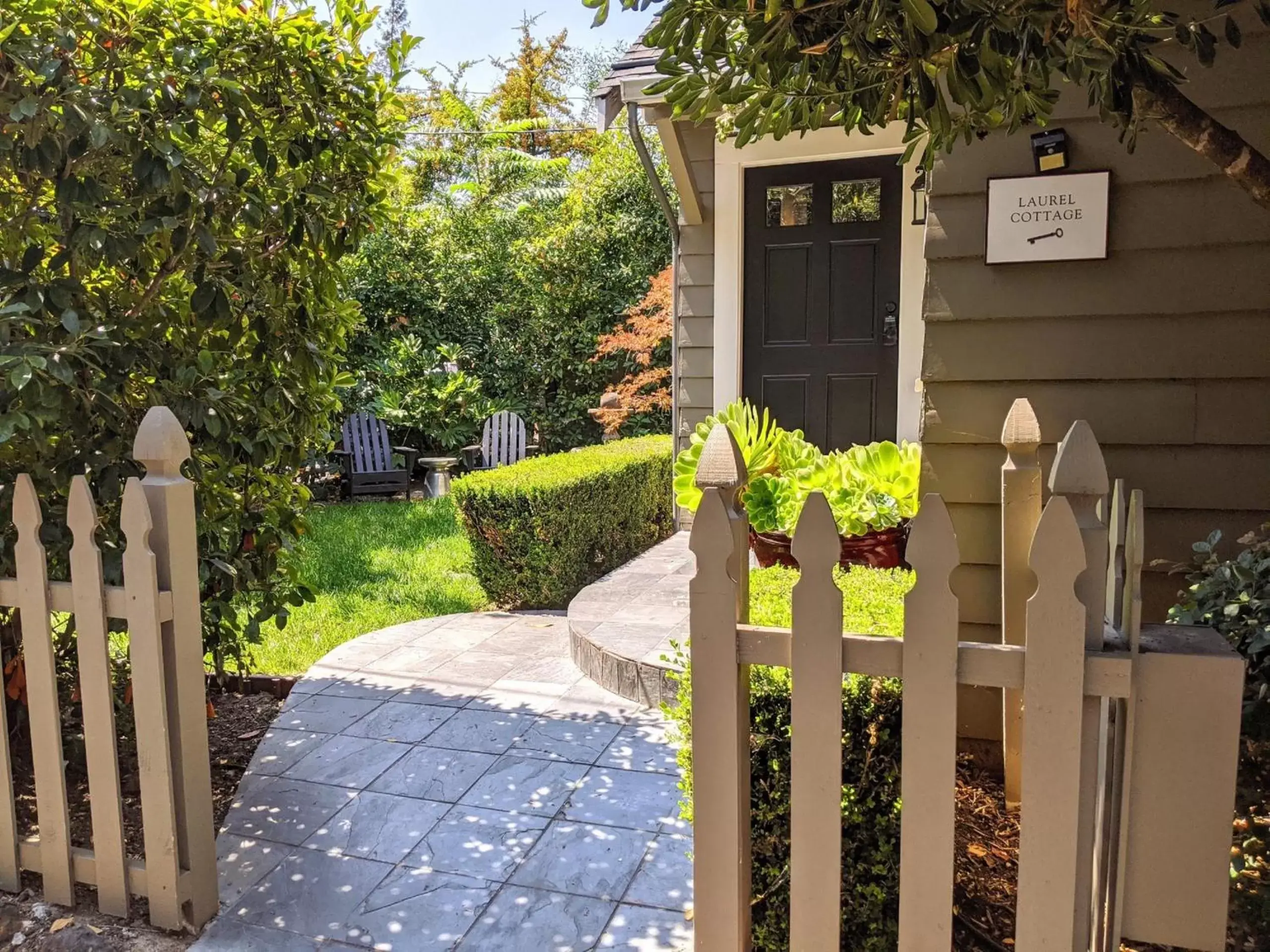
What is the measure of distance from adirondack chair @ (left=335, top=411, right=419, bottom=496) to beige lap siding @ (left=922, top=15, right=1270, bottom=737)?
7.03m

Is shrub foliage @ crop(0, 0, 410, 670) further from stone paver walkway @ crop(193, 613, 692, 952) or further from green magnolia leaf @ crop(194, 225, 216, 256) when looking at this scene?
stone paver walkway @ crop(193, 613, 692, 952)

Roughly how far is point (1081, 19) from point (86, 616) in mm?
2260

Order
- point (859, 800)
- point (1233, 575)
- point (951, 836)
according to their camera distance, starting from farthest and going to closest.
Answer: point (859, 800) → point (1233, 575) → point (951, 836)

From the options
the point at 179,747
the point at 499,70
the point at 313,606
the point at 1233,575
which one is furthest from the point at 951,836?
the point at 499,70

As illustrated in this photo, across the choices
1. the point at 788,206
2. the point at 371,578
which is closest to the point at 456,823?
the point at 371,578

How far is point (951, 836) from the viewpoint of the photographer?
1444mm

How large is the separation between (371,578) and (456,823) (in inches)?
135

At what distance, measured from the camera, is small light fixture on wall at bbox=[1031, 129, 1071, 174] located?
2539 mm

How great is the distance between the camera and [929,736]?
1411mm

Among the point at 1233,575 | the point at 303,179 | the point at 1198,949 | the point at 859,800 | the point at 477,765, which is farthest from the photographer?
the point at 477,765

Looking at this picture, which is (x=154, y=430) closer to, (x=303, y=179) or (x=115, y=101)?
(x=115, y=101)

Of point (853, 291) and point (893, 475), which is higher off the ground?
point (853, 291)

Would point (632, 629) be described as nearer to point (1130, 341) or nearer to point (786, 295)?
point (1130, 341)

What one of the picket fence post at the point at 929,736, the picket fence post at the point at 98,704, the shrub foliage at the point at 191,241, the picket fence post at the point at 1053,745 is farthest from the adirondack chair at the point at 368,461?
the picket fence post at the point at 1053,745
